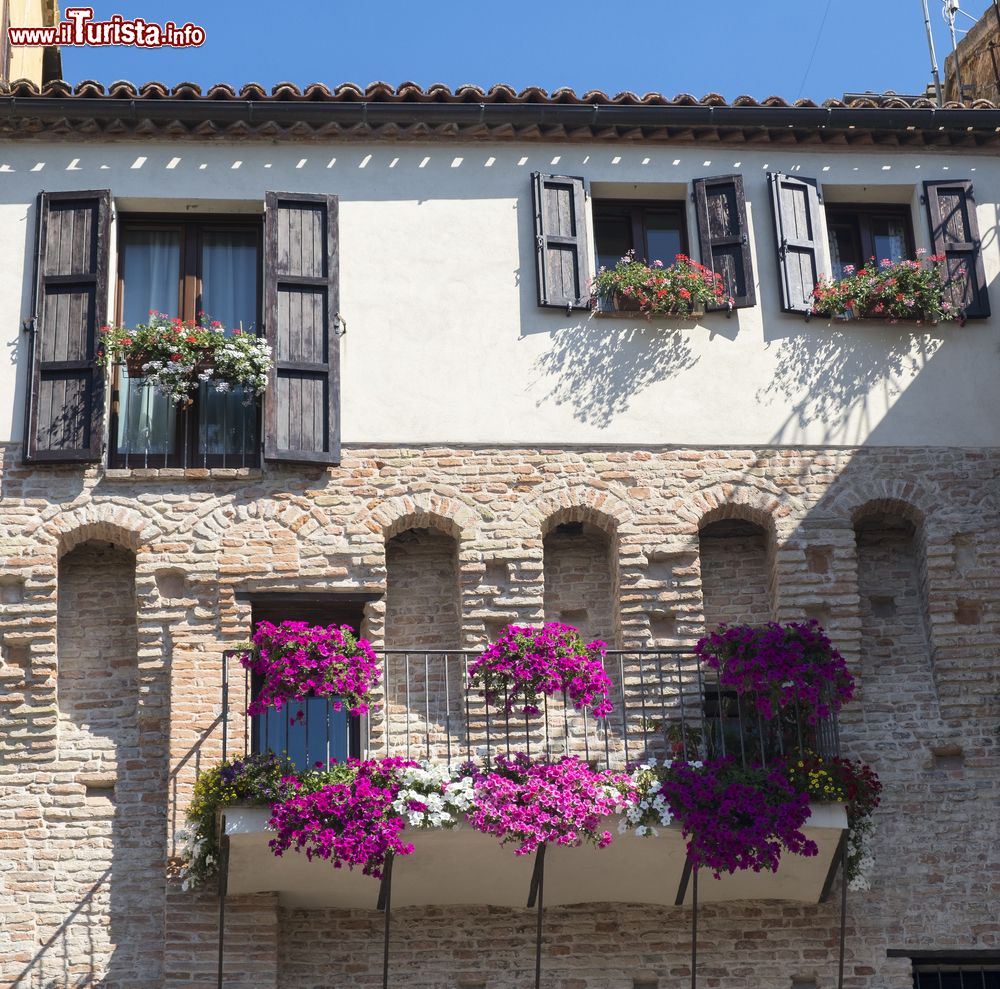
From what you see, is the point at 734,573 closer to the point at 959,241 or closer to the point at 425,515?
the point at 425,515

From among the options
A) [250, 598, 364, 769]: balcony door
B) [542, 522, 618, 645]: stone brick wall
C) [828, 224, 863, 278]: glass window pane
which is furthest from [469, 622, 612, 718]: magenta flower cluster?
[828, 224, 863, 278]: glass window pane

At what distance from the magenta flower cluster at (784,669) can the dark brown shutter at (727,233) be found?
2879 mm

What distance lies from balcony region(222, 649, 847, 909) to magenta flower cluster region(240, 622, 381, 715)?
1.13ft

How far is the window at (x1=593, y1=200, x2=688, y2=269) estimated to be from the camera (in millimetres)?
14984

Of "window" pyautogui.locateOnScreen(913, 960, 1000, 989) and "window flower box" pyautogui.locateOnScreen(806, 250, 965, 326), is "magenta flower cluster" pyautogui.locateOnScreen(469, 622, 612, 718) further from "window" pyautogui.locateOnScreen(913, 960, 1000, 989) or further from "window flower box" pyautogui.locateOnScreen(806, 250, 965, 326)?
"window flower box" pyautogui.locateOnScreen(806, 250, 965, 326)

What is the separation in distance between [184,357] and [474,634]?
9.29ft

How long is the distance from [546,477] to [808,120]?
3.54 m

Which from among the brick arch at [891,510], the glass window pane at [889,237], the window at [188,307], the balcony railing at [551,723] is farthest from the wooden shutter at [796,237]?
the window at [188,307]

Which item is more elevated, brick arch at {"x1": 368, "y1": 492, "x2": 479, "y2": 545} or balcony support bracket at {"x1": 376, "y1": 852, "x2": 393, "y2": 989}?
brick arch at {"x1": 368, "y1": 492, "x2": 479, "y2": 545}

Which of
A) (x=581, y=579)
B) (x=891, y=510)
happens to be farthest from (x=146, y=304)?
(x=891, y=510)

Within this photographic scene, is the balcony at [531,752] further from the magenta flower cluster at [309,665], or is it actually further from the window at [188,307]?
the window at [188,307]

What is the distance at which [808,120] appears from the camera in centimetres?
1484

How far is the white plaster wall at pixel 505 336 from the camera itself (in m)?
14.1

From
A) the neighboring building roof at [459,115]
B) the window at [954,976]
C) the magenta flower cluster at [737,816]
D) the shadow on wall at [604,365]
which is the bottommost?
the window at [954,976]
